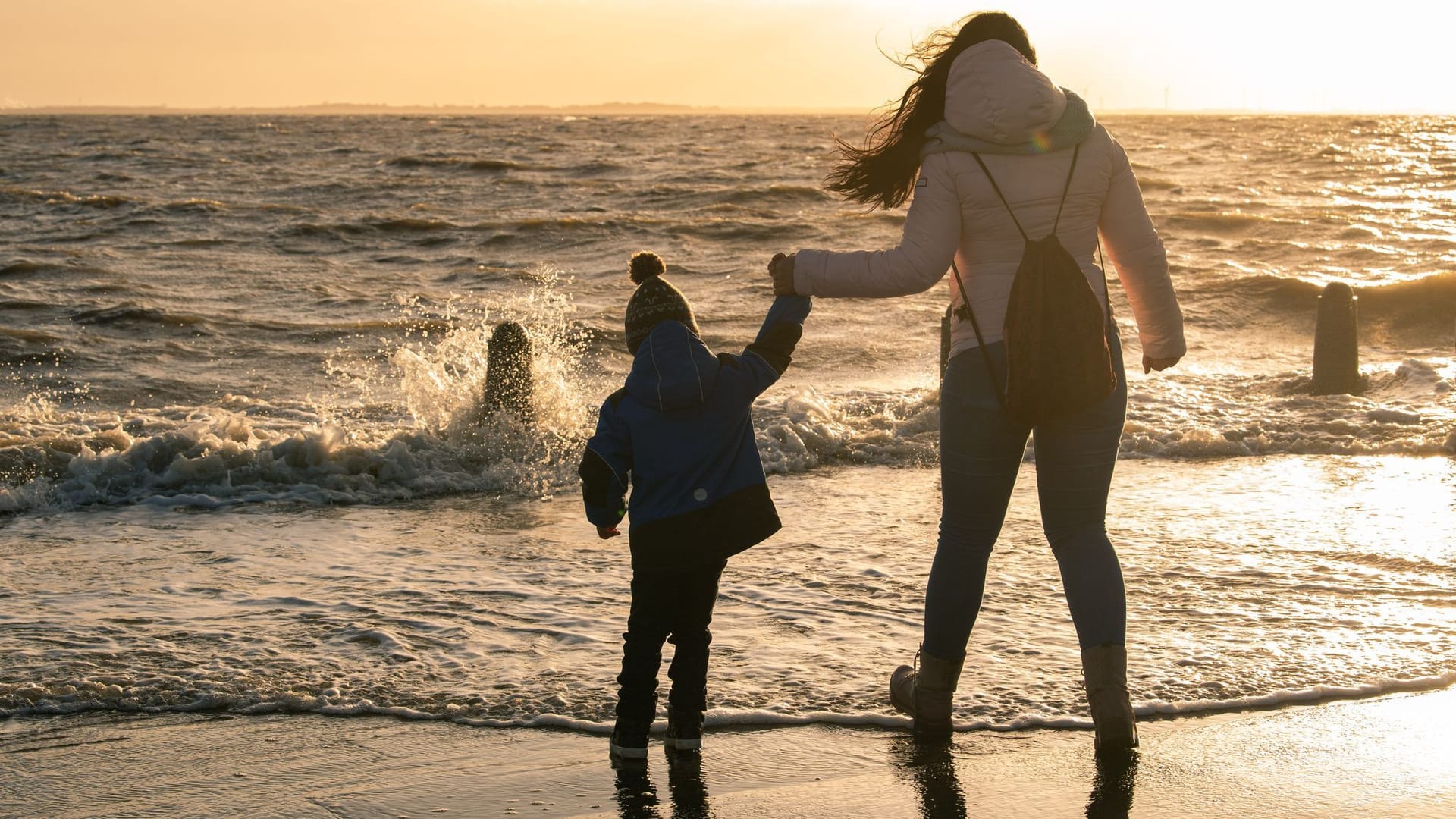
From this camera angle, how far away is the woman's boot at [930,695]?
A: 3.84 metres

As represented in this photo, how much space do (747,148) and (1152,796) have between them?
51669 mm

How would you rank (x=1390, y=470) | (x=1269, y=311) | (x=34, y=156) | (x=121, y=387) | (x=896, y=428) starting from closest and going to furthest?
(x=1390, y=470) → (x=896, y=428) → (x=121, y=387) → (x=1269, y=311) → (x=34, y=156)

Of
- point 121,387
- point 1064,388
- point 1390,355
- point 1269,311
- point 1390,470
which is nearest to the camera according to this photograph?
point 1064,388

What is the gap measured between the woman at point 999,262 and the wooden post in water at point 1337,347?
836 centimetres

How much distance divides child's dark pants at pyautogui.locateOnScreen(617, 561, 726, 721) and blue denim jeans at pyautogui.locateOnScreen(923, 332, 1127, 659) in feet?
2.30

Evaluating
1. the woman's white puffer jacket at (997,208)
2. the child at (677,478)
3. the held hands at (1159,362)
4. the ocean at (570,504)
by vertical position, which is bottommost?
the ocean at (570,504)

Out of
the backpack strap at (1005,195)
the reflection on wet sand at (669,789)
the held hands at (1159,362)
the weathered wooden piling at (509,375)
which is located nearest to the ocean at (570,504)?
the weathered wooden piling at (509,375)

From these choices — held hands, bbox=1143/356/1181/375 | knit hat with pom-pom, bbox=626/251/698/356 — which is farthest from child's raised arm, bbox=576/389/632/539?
held hands, bbox=1143/356/1181/375

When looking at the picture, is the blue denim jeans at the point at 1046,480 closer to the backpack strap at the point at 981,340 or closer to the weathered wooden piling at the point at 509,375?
the backpack strap at the point at 981,340

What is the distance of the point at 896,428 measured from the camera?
10.1 m

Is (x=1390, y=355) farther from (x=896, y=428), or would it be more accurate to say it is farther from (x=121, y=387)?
(x=121, y=387)

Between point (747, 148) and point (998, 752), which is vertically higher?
point (747, 148)

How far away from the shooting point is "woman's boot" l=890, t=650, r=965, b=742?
3844 millimetres

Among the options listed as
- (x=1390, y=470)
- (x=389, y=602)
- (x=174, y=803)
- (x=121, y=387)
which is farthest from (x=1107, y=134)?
(x=121, y=387)
